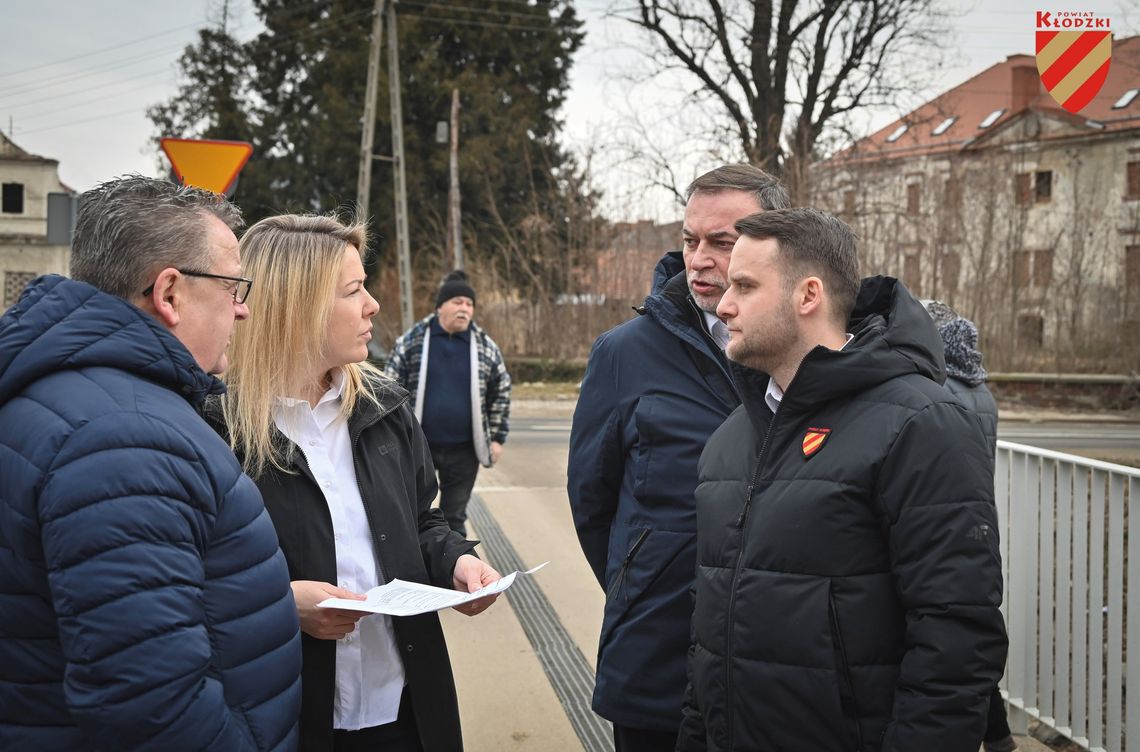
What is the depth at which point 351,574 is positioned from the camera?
2.50 meters

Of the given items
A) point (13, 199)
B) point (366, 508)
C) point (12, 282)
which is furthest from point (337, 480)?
point (12, 282)

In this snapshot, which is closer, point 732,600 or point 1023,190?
point 732,600

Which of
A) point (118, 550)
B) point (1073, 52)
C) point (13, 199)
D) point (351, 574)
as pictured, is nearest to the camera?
point (118, 550)

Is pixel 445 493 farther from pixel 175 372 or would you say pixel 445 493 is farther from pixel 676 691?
pixel 175 372

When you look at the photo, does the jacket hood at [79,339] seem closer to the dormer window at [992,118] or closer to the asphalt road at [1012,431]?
the asphalt road at [1012,431]

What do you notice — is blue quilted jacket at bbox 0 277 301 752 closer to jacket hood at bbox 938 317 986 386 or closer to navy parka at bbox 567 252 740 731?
navy parka at bbox 567 252 740 731

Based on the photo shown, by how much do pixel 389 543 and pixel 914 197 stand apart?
23.9 meters

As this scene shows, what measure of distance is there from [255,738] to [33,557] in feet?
1.70

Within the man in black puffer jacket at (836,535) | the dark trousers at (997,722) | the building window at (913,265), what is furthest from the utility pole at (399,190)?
the man in black puffer jacket at (836,535)

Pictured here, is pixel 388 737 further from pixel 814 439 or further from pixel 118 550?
pixel 814 439

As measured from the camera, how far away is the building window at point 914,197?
23.9 meters

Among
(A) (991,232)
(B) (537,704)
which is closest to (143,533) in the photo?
(B) (537,704)

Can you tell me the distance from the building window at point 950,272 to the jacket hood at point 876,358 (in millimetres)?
22296

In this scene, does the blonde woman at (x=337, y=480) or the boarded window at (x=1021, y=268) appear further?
the boarded window at (x=1021, y=268)
